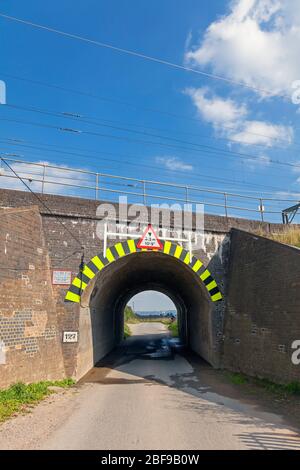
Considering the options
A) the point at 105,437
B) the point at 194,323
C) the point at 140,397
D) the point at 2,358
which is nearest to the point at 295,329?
the point at 140,397

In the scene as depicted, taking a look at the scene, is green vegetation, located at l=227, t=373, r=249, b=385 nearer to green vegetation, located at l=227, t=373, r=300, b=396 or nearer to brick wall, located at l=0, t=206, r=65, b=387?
green vegetation, located at l=227, t=373, r=300, b=396

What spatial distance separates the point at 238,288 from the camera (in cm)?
1416

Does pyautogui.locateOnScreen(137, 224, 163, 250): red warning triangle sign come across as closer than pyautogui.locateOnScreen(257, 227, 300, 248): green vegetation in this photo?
Yes

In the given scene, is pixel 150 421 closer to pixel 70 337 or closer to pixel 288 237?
pixel 70 337

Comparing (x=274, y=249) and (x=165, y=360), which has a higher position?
(x=274, y=249)

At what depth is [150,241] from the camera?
14.5m

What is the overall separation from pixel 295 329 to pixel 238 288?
4.07 metres

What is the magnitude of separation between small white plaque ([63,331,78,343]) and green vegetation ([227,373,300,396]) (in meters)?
5.92

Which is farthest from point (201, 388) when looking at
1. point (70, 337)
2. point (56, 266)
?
point (56, 266)

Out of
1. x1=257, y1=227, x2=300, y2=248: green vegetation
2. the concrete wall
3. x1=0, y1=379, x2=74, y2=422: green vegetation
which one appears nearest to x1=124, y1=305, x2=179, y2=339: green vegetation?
the concrete wall

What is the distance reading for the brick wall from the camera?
32.9 feet

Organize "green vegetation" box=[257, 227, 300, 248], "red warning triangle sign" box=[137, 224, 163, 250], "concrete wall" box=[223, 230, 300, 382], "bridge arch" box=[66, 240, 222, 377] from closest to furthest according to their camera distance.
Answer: "concrete wall" box=[223, 230, 300, 382], "bridge arch" box=[66, 240, 222, 377], "red warning triangle sign" box=[137, 224, 163, 250], "green vegetation" box=[257, 227, 300, 248]

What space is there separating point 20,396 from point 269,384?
7523 millimetres
